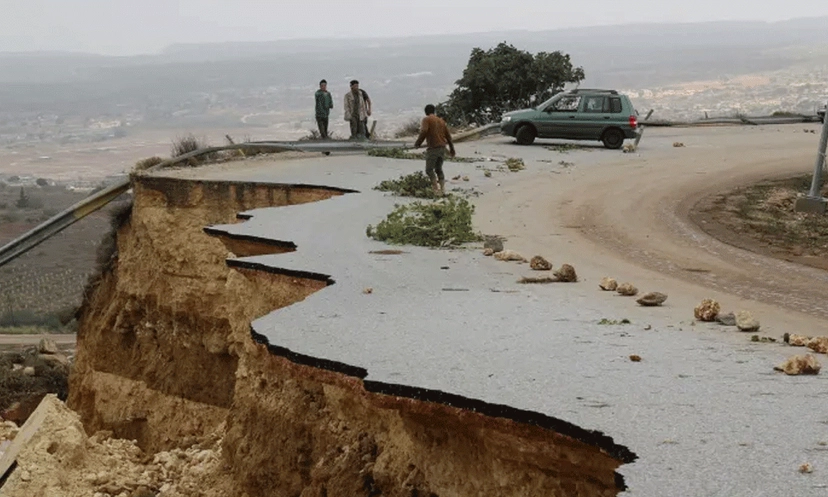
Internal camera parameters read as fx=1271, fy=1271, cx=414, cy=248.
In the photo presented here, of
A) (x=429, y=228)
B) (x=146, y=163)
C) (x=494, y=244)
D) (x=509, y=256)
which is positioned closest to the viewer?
(x=509, y=256)

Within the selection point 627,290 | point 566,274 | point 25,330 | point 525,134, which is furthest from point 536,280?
point 25,330

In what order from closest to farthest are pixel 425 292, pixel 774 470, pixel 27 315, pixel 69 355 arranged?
1. pixel 774 470
2. pixel 425 292
3. pixel 69 355
4. pixel 27 315

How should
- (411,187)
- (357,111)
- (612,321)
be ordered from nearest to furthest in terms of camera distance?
(612,321) < (411,187) < (357,111)

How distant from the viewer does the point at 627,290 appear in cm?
1374

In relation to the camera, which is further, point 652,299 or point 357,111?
point 357,111

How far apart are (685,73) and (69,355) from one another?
471 ft

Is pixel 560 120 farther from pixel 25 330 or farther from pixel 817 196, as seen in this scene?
pixel 25 330

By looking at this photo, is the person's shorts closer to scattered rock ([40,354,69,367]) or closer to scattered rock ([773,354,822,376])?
scattered rock ([773,354,822,376])

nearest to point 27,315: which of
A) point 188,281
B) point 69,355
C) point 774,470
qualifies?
point 69,355

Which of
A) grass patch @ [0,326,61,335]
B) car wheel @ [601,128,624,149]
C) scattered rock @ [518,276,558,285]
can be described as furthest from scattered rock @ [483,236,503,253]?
grass patch @ [0,326,61,335]

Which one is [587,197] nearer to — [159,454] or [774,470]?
[159,454]

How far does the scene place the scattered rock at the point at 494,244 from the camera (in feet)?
54.2

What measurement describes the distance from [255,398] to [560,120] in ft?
66.8

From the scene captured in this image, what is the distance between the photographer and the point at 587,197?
22750 millimetres
